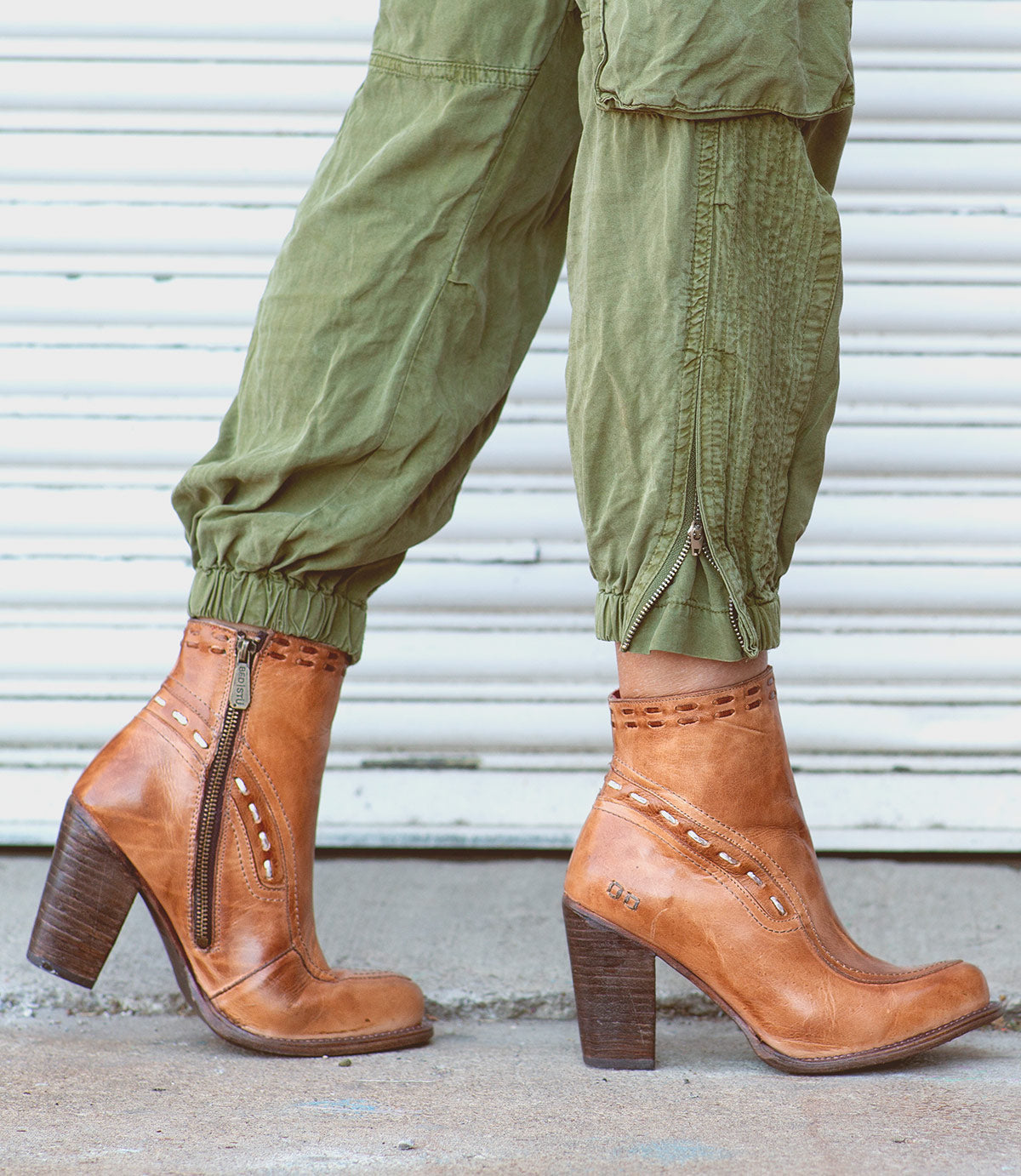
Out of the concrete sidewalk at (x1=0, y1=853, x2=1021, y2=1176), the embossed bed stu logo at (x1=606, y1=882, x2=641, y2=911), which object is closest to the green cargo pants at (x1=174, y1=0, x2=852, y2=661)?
the embossed bed stu logo at (x1=606, y1=882, x2=641, y2=911)

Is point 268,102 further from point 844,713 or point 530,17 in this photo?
point 844,713

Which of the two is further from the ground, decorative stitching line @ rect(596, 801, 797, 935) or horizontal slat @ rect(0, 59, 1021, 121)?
horizontal slat @ rect(0, 59, 1021, 121)

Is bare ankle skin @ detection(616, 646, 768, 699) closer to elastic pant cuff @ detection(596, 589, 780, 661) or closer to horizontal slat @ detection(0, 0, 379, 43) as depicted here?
elastic pant cuff @ detection(596, 589, 780, 661)

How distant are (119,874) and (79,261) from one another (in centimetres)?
122

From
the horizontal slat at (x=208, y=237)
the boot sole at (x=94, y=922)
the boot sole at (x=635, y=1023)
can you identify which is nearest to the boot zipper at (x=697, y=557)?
A: the boot sole at (x=635, y=1023)

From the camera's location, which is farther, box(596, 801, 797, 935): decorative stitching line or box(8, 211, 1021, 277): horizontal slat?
box(8, 211, 1021, 277): horizontal slat

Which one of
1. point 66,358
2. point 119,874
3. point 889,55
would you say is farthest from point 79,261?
point 889,55

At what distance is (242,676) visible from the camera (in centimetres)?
123

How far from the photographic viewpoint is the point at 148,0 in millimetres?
1979

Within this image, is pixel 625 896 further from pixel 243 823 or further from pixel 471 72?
pixel 471 72

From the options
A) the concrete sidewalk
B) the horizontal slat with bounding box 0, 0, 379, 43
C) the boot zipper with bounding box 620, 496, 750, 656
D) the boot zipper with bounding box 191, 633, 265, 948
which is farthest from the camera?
the horizontal slat with bounding box 0, 0, 379, 43

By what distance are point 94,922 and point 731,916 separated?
655 millimetres

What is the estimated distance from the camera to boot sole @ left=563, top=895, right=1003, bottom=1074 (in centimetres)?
114

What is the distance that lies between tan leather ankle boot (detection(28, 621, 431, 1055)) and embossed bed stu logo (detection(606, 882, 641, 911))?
1.03 feet
